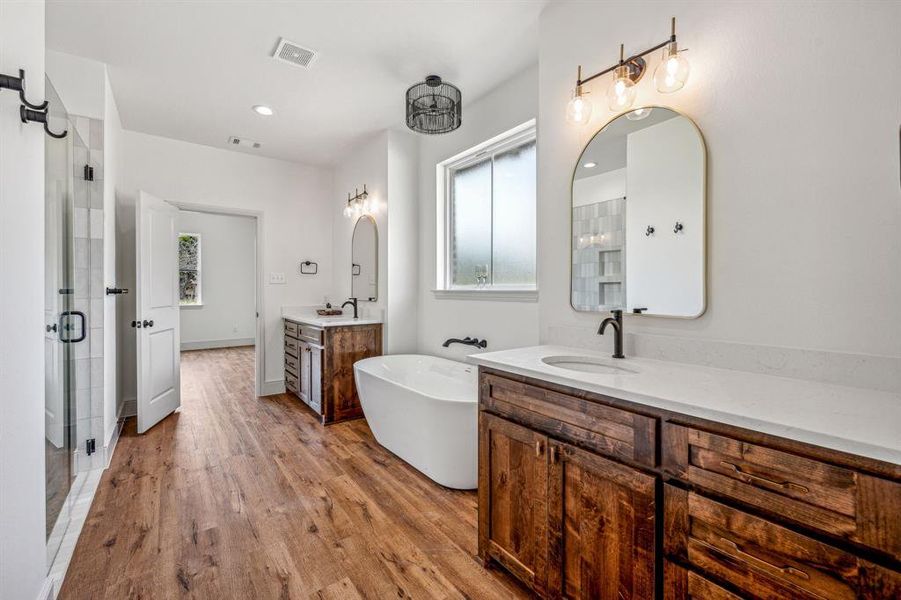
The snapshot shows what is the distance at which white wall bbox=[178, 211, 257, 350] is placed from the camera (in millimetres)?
7488

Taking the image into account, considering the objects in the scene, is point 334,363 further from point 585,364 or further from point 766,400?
point 766,400

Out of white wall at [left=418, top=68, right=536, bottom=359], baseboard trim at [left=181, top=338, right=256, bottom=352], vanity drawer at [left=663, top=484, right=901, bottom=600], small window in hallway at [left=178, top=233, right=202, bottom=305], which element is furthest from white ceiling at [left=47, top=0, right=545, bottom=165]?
baseboard trim at [left=181, top=338, right=256, bottom=352]

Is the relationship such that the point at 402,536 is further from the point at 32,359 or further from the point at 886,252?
the point at 886,252

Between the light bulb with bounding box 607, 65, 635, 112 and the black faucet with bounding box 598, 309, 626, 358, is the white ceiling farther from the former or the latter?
the black faucet with bounding box 598, 309, 626, 358

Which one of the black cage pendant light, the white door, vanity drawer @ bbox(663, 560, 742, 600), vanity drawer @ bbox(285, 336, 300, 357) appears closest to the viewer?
vanity drawer @ bbox(663, 560, 742, 600)

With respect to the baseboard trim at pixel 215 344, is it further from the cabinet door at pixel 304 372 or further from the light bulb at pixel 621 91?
the light bulb at pixel 621 91

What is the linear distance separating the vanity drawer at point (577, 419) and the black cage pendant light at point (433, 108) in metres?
1.86

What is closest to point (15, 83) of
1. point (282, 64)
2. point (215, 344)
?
point (282, 64)

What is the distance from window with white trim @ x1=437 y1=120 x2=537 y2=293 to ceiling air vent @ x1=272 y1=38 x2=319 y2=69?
4.34 feet

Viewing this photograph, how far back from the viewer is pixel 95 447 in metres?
2.57

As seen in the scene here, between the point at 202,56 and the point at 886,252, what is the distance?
3.55m

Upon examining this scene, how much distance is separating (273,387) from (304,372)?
0.84 m

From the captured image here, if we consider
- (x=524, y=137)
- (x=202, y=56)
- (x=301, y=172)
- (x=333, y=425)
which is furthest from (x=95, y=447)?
(x=524, y=137)

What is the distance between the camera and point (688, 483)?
1018 mm
